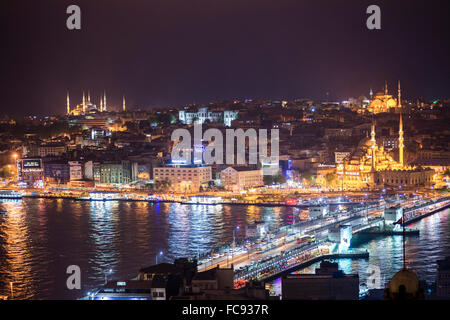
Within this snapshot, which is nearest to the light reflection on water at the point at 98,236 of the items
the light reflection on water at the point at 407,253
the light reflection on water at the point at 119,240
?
the light reflection on water at the point at 119,240

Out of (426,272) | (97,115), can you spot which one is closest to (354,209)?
(426,272)

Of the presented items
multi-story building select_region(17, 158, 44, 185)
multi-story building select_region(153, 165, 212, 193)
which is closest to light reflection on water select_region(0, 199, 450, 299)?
multi-story building select_region(153, 165, 212, 193)

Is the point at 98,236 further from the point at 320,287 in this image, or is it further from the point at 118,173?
the point at 118,173

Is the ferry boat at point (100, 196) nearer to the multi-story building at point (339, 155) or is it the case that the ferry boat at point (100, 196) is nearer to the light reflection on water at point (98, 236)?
the light reflection on water at point (98, 236)

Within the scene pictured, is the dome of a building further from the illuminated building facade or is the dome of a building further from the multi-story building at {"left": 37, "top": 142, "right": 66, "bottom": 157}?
the multi-story building at {"left": 37, "top": 142, "right": 66, "bottom": 157}

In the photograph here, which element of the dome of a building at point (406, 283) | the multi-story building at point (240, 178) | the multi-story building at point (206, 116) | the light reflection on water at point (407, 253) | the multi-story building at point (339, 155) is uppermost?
the multi-story building at point (206, 116)

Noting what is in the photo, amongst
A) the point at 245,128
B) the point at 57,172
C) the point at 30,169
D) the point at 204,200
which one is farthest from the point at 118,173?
the point at 245,128
